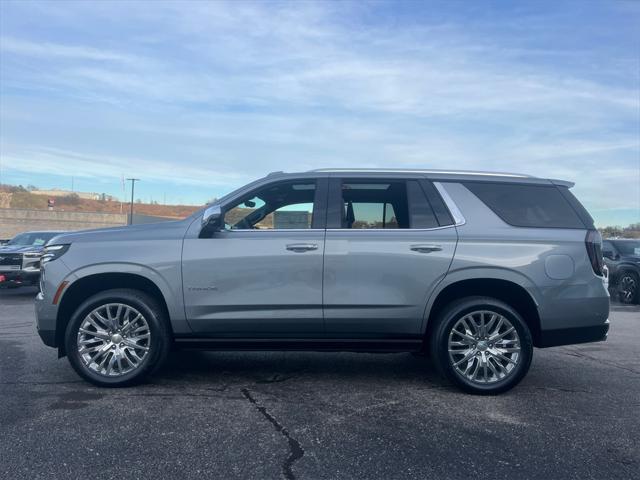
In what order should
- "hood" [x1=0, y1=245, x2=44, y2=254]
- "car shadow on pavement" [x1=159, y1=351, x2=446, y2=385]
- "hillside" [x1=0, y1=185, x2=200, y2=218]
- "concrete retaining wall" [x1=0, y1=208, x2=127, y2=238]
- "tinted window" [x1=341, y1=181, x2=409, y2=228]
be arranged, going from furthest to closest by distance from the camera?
1. "hillside" [x1=0, y1=185, x2=200, y2=218]
2. "concrete retaining wall" [x1=0, y1=208, x2=127, y2=238]
3. "hood" [x1=0, y1=245, x2=44, y2=254]
4. "car shadow on pavement" [x1=159, y1=351, x2=446, y2=385]
5. "tinted window" [x1=341, y1=181, x2=409, y2=228]

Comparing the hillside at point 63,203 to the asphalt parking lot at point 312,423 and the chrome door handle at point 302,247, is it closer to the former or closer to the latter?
the asphalt parking lot at point 312,423

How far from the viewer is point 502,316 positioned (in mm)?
5195

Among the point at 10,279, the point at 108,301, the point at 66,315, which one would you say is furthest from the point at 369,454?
the point at 10,279

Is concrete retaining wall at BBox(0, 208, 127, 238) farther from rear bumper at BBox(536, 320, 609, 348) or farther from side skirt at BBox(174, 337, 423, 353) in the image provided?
rear bumper at BBox(536, 320, 609, 348)

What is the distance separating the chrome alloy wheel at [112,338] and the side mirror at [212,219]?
996 mm

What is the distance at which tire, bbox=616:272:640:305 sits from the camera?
13.6m

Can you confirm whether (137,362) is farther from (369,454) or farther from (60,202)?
(60,202)

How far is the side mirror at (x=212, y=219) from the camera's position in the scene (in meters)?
5.17

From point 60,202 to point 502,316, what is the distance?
94622 mm

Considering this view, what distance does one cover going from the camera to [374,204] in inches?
223

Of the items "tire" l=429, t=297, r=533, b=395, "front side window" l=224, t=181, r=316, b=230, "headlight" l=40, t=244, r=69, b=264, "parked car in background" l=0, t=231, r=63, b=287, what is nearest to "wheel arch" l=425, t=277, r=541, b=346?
"tire" l=429, t=297, r=533, b=395

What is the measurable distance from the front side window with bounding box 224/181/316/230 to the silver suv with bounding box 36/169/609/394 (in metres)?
0.12

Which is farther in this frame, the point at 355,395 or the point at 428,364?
the point at 428,364

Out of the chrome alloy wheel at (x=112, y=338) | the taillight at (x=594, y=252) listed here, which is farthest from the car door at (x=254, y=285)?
the taillight at (x=594, y=252)
